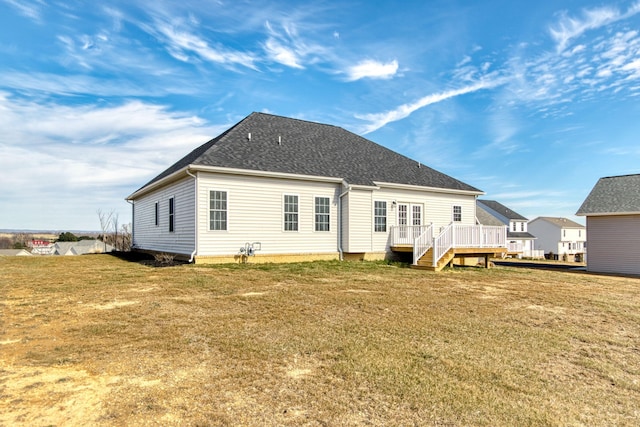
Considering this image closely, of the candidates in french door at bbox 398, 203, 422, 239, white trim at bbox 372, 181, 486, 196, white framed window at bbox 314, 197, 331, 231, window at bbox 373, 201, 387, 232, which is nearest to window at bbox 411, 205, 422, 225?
french door at bbox 398, 203, 422, 239

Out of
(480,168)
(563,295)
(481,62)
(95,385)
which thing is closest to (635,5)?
(481,62)

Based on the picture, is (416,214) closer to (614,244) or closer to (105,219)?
(614,244)

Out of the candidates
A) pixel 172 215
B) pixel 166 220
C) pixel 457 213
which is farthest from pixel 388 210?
pixel 166 220

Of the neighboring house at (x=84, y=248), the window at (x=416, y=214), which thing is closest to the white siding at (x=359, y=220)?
the window at (x=416, y=214)

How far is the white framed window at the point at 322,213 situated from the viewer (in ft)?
52.9

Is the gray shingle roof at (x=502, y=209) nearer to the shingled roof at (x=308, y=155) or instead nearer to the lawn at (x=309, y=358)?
the shingled roof at (x=308, y=155)

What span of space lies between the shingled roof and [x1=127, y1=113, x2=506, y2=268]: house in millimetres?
58

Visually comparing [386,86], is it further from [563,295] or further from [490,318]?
[490,318]

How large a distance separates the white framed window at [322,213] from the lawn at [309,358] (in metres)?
7.01

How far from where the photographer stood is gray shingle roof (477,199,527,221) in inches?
2137

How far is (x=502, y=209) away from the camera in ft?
182

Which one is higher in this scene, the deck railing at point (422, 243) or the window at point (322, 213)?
the window at point (322, 213)

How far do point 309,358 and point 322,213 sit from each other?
463 inches

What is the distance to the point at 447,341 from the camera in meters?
5.45
